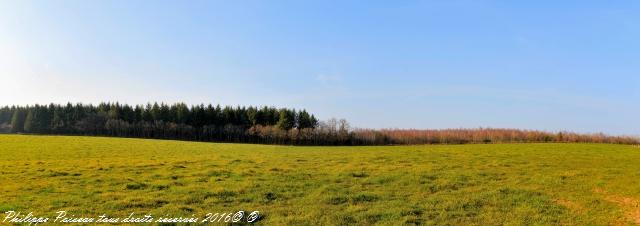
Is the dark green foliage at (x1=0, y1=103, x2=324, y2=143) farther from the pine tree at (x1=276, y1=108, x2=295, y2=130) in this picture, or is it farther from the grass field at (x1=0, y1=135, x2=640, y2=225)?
the grass field at (x1=0, y1=135, x2=640, y2=225)

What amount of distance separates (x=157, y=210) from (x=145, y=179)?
26.3ft

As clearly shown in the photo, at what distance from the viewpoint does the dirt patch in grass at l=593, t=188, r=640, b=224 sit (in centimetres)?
1569

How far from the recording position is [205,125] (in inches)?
5025

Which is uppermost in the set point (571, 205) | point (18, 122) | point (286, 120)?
point (286, 120)

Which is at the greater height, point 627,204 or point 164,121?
point 164,121

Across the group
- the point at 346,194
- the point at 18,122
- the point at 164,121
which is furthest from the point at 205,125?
the point at 346,194

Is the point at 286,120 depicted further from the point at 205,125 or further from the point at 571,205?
the point at 571,205

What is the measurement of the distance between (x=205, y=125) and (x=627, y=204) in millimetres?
118517

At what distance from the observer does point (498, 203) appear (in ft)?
57.7

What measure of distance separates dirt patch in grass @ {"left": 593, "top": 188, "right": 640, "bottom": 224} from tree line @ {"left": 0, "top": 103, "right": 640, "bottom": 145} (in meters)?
67.1

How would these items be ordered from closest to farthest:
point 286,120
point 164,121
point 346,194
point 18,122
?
point 346,194
point 286,120
point 164,121
point 18,122

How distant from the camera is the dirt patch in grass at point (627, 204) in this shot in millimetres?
15691

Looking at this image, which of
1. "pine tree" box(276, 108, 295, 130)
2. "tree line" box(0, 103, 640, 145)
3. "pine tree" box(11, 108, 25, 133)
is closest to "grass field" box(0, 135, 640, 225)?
"tree line" box(0, 103, 640, 145)

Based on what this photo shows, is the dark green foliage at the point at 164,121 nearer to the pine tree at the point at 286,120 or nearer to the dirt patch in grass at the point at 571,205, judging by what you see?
the pine tree at the point at 286,120
